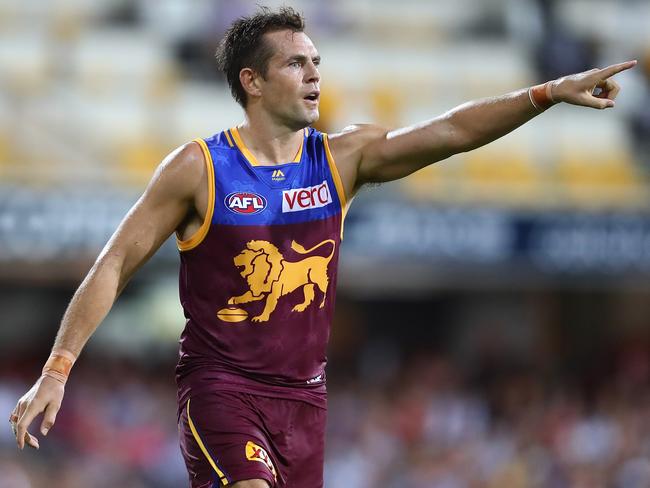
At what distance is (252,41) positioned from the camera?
203 inches

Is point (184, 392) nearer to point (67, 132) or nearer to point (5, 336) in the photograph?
point (67, 132)

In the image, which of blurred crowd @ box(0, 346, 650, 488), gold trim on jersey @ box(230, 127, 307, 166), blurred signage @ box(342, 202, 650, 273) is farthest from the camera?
blurred signage @ box(342, 202, 650, 273)

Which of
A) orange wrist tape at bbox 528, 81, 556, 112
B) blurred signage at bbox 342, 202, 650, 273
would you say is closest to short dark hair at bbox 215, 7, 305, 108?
orange wrist tape at bbox 528, 81, 556, 112

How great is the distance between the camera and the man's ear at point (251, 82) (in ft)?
16.9

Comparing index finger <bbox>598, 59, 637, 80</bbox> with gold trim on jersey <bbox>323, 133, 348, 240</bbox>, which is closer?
index finger <bbox>598, 59, 637, 80</bbox>

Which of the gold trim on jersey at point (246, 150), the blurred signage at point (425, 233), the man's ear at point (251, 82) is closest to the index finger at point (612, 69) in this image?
the gold trim on jersey at point (246, 150)

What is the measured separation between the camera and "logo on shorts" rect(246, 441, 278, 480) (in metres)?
4.75

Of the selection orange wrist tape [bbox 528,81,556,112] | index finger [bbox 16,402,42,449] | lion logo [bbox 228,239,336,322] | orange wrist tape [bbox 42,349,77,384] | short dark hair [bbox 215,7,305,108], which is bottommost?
index finger [bbox 16,402,42,449]

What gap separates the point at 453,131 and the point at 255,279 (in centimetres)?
95

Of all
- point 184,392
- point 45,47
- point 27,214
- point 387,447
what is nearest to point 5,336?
point 45,47

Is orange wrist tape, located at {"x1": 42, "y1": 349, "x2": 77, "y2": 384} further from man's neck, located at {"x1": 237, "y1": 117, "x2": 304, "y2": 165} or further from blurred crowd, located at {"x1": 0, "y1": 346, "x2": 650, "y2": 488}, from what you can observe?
blurred crowd, located at {"x1": 0, "y1": 346, "x2": 650, "y2": 488}

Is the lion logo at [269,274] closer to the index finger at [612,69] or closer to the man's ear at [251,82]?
the man's ear at [251,82]

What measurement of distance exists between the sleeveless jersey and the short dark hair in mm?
342

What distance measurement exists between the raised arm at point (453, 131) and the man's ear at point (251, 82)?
0.36 metres
